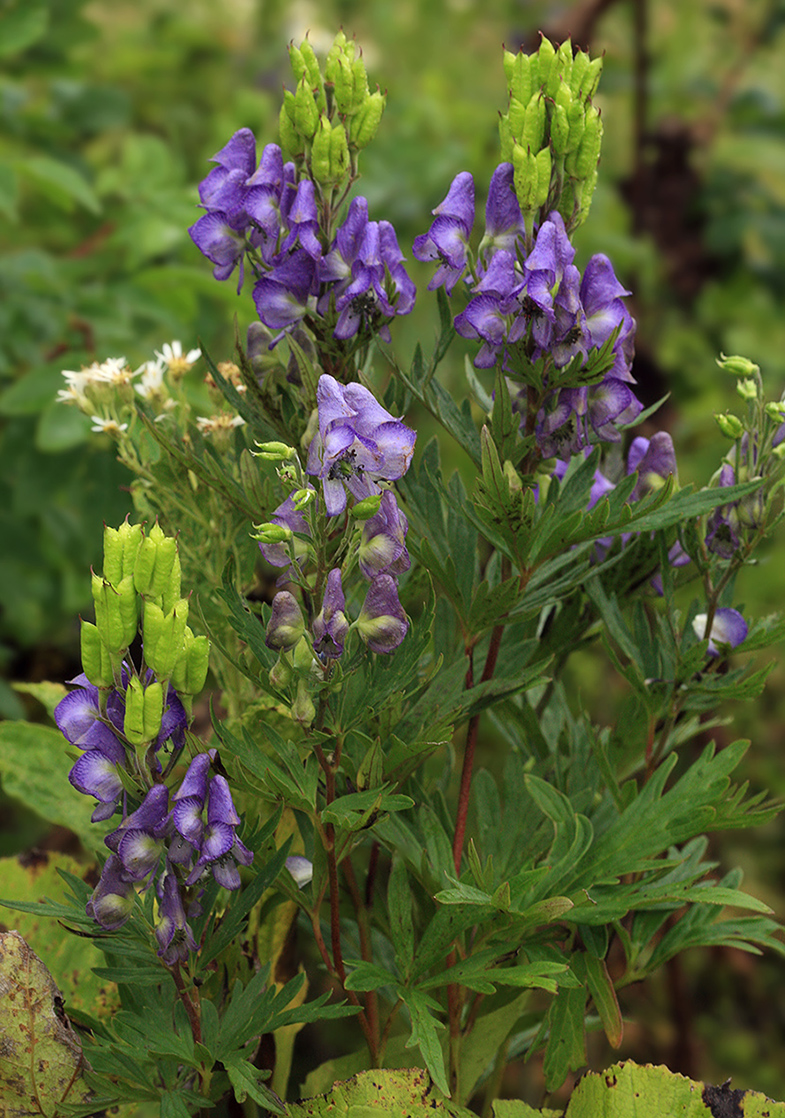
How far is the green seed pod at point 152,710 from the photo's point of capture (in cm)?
51

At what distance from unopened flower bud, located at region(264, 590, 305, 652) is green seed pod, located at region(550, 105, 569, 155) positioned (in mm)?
290

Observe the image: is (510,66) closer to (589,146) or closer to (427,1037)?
(589,146)

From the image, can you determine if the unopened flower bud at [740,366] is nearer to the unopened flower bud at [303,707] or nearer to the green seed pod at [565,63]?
the green seed pod at [565,63]

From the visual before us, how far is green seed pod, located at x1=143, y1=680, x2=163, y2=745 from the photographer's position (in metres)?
0.51

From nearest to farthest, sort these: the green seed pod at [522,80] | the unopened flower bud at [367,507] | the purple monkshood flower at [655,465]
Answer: the unopened flower bud at [367,507] < the green seed pod at [522,80] < the purple monkshood flower at [655,465]

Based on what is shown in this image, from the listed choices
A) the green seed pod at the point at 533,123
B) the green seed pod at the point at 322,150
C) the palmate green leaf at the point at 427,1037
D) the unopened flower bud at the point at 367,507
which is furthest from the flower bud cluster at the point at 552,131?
the palmate green leaf at the point at 427,1037

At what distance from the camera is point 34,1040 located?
60cm

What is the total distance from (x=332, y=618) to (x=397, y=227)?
1.75 meters

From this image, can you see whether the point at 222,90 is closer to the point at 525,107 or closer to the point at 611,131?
the point at 611,131

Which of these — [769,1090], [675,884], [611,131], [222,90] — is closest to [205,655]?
[675,884]

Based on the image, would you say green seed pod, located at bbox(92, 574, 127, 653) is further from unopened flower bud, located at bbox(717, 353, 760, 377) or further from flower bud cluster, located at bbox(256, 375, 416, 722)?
unopened flower bud, located at bbox(717, 353, 760, 377)

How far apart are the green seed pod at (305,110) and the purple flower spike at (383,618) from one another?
26 centimetres

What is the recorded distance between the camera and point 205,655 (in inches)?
21.0

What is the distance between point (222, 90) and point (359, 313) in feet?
7.30
